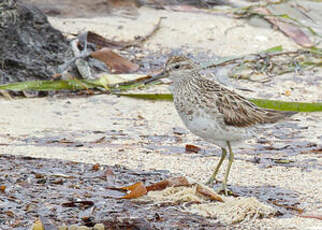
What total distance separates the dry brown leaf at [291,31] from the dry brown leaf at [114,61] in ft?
9.02

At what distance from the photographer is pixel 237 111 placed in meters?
5.69

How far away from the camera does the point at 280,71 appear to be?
9.23m

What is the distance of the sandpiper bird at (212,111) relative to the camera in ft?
18.0

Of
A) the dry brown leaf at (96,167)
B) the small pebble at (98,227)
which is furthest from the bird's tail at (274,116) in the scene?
A: the small pebble at (98,227)

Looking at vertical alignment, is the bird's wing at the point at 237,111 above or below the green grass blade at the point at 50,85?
above

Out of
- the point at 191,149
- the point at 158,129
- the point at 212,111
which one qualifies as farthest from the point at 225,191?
the point at 158,129

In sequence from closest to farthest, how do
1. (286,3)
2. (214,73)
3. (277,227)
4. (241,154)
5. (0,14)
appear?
(277,227) → (241,154) → (0,14) → (214,73) → (286,3)

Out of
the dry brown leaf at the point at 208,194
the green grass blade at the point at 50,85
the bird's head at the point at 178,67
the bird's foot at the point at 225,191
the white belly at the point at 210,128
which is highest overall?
the bird's head at the point at 178,67

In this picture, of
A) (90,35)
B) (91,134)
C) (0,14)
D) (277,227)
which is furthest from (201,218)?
(90,35)

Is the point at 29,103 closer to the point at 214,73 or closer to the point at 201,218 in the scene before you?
the point at 214,73

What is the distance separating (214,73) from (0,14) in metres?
2.92

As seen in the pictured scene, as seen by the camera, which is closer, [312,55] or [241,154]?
[241,154]

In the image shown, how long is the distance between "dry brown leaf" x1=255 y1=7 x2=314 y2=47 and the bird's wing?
443cm

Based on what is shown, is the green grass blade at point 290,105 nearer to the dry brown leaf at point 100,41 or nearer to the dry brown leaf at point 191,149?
the dry brown leaf at point 191,149
